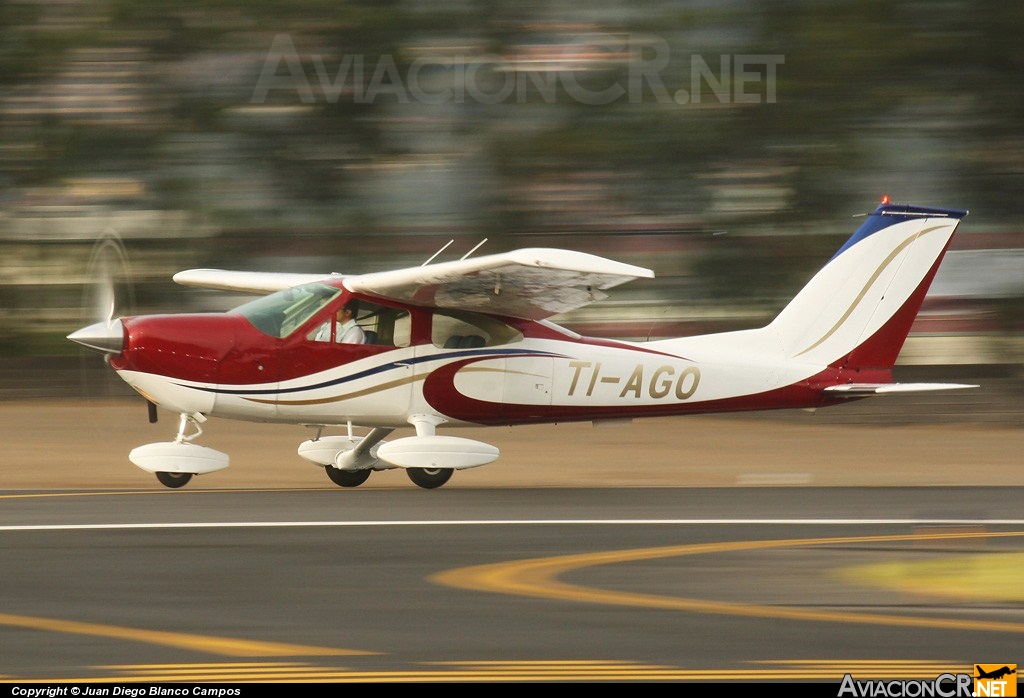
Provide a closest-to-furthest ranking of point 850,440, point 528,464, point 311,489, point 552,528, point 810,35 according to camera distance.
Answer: point 552,528
point 311,489
point 528,464
point 850,440
point 810,35

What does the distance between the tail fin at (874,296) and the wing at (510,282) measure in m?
2.33

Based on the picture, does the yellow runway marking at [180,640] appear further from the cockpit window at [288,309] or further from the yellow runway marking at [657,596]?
the cockpit window at [288,309]

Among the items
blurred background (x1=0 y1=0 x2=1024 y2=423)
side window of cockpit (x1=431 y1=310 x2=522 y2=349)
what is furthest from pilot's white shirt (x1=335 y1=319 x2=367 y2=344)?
blurred background (x1=0 y1=0 x2=1024 y2=423)

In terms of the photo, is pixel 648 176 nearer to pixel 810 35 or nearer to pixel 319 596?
pixel 810 35

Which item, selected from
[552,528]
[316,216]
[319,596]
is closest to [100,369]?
[316,216]

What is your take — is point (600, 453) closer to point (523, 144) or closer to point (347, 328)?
point (523, 144)

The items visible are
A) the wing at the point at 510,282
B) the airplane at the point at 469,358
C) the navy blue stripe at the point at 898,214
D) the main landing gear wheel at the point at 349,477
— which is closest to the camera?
the wing at the point at 510,282

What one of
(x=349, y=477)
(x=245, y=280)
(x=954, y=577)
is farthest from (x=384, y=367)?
(x=954, y=577)

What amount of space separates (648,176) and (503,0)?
319 centimetres

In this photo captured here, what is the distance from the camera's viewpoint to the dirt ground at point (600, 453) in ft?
48.2

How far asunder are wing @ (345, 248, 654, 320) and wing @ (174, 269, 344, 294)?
7.26ft

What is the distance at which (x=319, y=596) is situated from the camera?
7680mm

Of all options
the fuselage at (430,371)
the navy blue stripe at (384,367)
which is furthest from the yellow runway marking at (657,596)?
the navy blue stripe at (384,367)

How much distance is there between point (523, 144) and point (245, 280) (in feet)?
22.7
